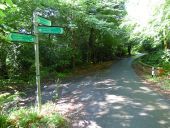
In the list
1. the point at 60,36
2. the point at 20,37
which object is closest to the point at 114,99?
the point at 20,37

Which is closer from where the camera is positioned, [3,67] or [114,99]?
[114,99]

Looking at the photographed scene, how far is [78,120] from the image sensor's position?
774 centimetres

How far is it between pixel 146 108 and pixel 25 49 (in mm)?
11925

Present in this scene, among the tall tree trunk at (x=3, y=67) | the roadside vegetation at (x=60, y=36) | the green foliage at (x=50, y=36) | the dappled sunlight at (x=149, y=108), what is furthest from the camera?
the tall tree trunk at (x=3, y=67)

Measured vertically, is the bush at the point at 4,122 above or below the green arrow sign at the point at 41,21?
below

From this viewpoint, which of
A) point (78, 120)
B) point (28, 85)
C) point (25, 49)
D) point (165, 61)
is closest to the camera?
point (78, 120)

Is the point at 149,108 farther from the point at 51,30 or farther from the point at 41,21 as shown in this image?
the point at 41,21

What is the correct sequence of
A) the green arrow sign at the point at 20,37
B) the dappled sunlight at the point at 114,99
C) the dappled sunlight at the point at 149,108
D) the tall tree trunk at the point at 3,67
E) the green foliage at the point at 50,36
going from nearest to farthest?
the green arrow sign at the point at 20,37 → the dappled sunlight at the point at 149,108 → the dappled sunlight at the point at 114,99 → the green foliage at the point at 50,36 → the tall tree trunk at the point at 3,67

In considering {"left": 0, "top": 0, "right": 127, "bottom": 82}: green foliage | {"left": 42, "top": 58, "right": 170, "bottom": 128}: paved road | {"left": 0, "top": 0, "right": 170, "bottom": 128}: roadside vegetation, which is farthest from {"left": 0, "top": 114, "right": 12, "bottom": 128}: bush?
{"left": 0, "top": 0, "right": 127, "bottom": 82}: green foliage

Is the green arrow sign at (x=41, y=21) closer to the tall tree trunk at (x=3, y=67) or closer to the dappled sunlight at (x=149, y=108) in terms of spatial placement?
the dappled sunlight at (x=149, y=108)

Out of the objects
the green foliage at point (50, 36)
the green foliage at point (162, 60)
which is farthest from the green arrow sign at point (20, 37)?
the green foliage at point (162, 60)

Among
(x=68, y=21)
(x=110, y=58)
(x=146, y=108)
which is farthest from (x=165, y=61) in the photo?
(x=110, y=58)

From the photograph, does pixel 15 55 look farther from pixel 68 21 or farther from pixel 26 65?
pixel 68 21

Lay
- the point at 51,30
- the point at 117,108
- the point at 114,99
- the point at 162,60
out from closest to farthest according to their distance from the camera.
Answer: the point at 51,30 → the point at 117,108 → the point at 114,99 → the point at 162,60
